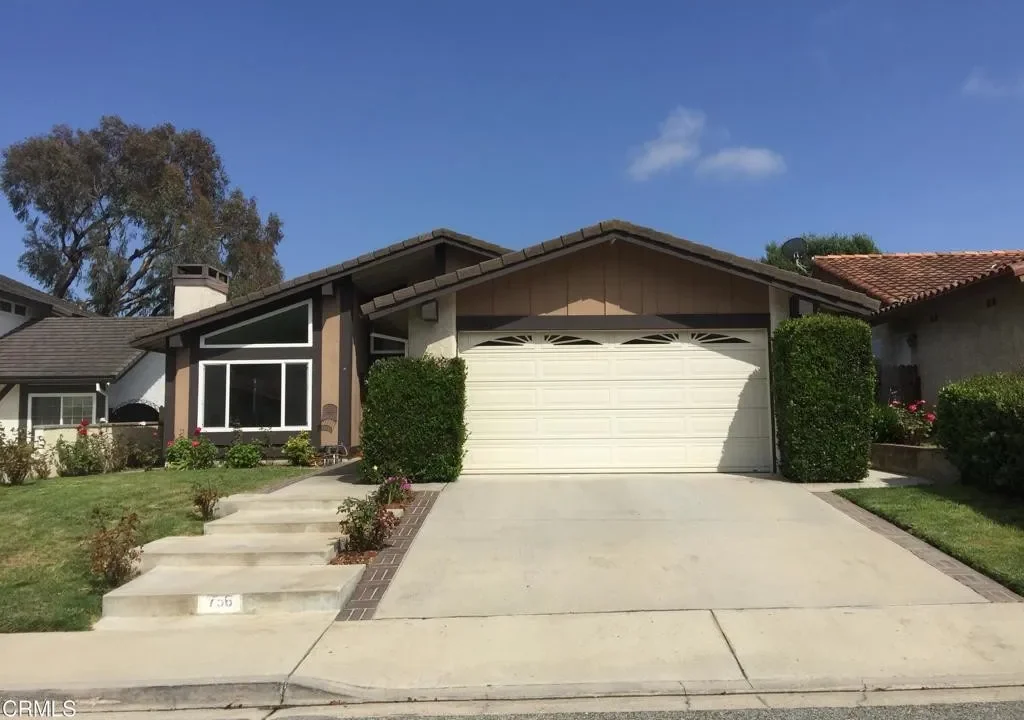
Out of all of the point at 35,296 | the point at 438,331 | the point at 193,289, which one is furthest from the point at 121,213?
the point at 438,331

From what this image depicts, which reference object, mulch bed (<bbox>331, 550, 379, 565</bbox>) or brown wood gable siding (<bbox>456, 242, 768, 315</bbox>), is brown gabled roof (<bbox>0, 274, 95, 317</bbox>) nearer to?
brown wood gable siding (<bbox>456, 242, 768, 315</bbox>)

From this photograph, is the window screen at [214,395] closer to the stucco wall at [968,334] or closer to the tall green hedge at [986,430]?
the tall green hedge at [986,430]

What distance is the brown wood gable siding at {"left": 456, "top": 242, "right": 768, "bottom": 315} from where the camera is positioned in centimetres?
1123

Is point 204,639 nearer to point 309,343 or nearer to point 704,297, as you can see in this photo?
point 704,297

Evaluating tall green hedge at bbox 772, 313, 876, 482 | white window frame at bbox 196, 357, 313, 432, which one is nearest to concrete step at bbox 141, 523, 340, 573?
tall green hedge at bbox 772, 313, 876, 482

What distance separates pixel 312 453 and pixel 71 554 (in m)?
7.07

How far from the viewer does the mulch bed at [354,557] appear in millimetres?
6992

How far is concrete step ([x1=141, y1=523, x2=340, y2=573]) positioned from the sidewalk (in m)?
1.18

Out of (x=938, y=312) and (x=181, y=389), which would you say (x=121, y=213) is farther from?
(x=938, y=312)

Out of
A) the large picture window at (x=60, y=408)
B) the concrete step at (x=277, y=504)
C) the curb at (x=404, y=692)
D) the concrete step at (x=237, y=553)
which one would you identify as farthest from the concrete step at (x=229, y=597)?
the large picture window at (x=60, y=408)

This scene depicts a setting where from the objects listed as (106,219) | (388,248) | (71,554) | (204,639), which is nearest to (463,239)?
(388,248)

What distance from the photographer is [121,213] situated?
3853 cm

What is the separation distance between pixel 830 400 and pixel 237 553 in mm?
7673

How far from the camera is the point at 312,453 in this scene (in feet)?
47.5
